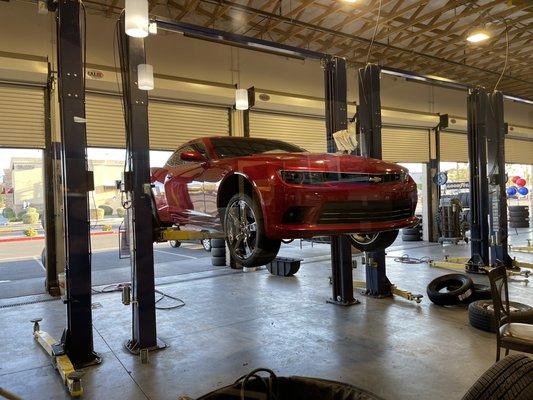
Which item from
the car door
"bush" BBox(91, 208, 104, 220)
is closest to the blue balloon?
the car door

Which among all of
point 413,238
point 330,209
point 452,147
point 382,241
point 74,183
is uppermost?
point 452,147

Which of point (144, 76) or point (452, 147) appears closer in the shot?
point (144, 76)

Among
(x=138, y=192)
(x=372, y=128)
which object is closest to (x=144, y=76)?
(x=138, y=192)

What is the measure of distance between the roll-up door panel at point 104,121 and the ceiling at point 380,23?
1.40 m

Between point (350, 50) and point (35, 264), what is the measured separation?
8.27 metres

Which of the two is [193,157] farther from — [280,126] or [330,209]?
[280,126]

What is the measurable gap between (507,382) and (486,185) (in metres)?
6.21

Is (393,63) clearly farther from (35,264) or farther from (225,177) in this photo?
(35,264)

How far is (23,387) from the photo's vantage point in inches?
122

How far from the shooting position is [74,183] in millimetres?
3576

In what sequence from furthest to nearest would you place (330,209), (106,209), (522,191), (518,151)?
(522,191), (518,151), (106,209), (330,209)

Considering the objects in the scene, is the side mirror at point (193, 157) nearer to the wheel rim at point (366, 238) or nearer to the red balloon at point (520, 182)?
the wheel rim at point (366, 238)

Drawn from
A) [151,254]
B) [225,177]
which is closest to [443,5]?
[225,177]

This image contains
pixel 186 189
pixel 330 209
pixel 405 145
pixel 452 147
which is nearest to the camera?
pixel 330 209
